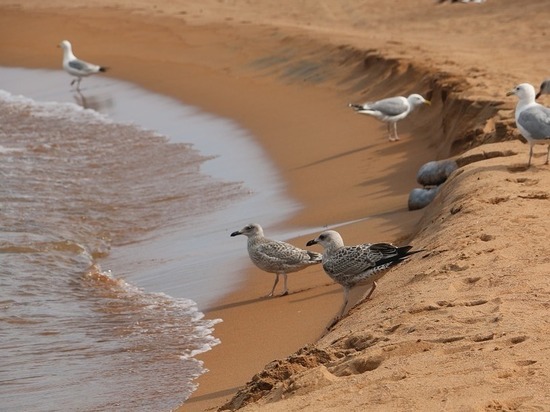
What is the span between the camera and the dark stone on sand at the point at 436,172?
11070 millimetres

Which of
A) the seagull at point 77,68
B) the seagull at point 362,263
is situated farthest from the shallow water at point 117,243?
the seagull at point 77,68

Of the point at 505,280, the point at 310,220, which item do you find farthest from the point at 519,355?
the point at 310,220

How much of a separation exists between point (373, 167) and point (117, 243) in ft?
11.3

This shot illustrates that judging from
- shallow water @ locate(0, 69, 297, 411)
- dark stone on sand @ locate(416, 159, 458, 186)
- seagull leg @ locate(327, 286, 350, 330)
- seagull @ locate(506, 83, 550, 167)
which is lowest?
shallow water @ locate(0, 69, 297, 411)

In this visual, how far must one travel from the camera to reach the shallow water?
7.83 meters

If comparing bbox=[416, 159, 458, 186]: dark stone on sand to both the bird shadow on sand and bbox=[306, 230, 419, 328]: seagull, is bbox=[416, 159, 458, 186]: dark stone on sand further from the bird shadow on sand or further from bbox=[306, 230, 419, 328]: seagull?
the bird shadow on sand

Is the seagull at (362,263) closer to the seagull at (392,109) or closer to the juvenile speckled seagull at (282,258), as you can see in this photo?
the juvenile speckled seagull at (282,258)

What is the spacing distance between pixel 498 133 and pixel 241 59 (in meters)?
12.0

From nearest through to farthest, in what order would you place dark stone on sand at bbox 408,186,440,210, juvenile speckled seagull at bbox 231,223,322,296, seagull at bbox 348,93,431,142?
juvenile speckled seagull at bbox 231,223,322,296, dark stone on sand at bbox 408,186,440,210, seagull at bbox 348,93,431,142

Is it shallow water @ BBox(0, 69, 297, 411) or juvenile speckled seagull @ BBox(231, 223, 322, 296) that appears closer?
shallow water @ BBox(0, 69, 297, 411)

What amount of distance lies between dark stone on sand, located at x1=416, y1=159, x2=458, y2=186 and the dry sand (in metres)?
0.33

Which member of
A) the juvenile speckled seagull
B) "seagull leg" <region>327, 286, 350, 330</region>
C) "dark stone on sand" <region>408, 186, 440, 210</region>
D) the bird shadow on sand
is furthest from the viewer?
the bird shadow on sand

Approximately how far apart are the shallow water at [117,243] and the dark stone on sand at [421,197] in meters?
1.69

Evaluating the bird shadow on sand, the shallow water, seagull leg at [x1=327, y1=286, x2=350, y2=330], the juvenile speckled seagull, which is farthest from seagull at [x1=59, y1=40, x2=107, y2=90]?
seagull leg at [x1=327, y1=286, x2=350, y2=330]
